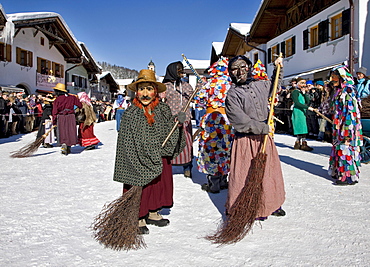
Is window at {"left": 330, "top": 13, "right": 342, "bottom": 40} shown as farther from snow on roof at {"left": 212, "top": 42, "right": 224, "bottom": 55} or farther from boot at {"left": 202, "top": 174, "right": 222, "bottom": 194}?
snow on roof at {"left": 212, "top": 42, "right": 224, "bottom": 55}

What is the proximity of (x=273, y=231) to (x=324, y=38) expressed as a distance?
13.0 meters

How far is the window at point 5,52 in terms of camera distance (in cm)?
1866

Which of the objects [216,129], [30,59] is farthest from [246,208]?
[30,59]

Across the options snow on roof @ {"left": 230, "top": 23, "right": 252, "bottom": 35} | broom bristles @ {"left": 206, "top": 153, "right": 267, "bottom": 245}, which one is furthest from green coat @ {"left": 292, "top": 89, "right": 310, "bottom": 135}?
snow on roof @ {"left": 230, "top": 23, "right": 252, "bottom": 35}

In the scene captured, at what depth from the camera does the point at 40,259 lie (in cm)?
267

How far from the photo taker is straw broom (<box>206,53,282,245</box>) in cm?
299

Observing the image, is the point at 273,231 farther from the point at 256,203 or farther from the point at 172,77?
the point at 172,77

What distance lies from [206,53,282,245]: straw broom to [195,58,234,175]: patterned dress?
1.35 meters

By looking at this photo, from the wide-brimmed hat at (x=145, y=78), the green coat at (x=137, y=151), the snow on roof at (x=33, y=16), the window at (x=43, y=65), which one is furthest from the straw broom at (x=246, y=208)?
the window at (x=43, y=65)

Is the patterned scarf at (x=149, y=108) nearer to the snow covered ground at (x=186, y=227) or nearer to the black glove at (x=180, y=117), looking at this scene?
the black glove at (x=180, y=117)

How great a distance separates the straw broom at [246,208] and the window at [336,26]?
1201cm

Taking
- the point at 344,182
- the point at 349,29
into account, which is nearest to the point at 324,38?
the point at 349,29

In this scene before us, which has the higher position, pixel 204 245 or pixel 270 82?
pixel 270 82

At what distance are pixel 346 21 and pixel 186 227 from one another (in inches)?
472
